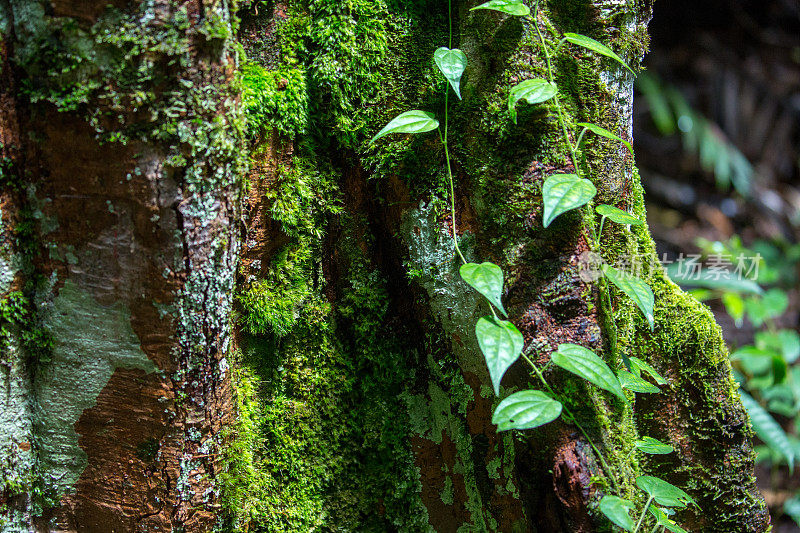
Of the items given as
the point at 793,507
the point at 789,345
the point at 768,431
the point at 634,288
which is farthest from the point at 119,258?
the point at 793,507

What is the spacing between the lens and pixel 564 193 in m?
0.89

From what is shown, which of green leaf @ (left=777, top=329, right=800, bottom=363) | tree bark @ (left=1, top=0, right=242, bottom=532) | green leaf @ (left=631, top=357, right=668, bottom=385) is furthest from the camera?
green leaf @ (left=777, top=329, right=800, bottom=363)

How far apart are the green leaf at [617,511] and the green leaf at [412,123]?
694 mm

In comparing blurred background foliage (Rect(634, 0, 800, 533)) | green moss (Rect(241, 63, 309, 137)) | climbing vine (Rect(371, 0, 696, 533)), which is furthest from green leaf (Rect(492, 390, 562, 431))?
blurred background foliage (Rect(634, 0, 800, 533))

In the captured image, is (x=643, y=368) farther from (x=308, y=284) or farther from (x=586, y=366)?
(x=308, y=284)

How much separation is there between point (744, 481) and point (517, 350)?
2.78ft

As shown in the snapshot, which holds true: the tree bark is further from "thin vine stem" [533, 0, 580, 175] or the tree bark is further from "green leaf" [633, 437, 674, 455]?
"green leaf" [633, 437, 674, 455]

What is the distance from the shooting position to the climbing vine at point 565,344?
0.84 meters

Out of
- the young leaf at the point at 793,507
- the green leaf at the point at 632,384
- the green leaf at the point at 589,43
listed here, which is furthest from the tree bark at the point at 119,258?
the young leaf at the point at 793,507

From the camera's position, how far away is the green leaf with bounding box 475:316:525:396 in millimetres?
801

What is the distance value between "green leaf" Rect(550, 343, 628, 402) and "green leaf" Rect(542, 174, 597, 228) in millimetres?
217

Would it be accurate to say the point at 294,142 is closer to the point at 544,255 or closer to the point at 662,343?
the point at 544,255

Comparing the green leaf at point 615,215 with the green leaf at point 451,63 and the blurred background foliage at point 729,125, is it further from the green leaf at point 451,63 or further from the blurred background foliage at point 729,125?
the blurred background foliage at point 729,125

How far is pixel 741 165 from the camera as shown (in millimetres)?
3498
